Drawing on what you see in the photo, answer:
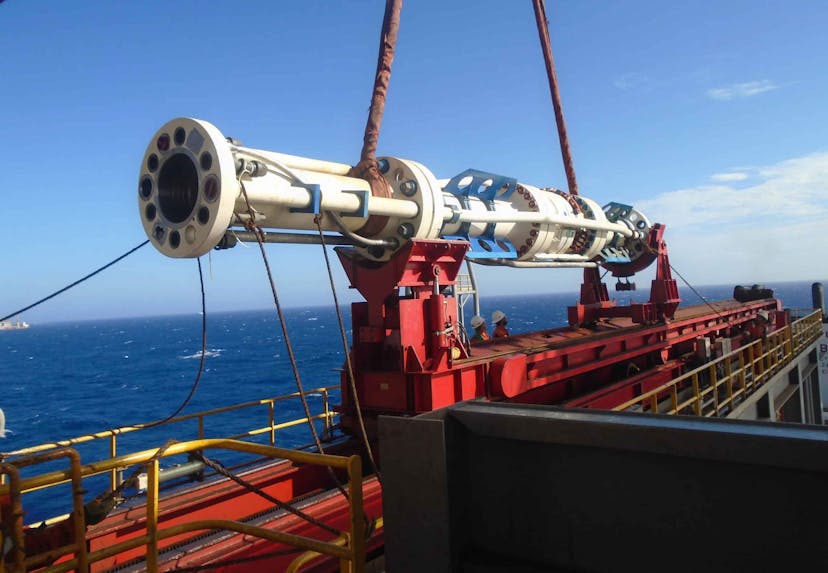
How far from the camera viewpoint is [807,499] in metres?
2.52

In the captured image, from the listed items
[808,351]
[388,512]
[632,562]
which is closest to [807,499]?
[632,562]

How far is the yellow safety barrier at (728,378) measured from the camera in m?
9.91

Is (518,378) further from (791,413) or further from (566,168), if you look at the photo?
(791,413)

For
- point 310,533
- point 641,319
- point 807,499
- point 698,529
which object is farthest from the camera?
point 641,319

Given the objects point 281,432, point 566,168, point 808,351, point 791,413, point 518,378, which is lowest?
point 281,432

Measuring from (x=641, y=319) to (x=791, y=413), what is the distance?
8.96 metres

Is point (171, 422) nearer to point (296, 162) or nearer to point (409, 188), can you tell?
point (296, 162)

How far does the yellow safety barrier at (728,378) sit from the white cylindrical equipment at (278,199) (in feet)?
11.8

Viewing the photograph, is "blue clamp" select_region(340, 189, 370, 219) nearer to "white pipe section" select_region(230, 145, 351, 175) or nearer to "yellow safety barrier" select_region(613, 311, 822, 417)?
"white pipe section" select_region(230, 145, 351, 175)

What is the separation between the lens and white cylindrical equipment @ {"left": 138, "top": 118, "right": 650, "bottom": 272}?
601 cm

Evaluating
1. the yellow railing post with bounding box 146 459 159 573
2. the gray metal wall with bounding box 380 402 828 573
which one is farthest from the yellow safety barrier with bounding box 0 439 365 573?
the gray metal wall with bounding box 380 402 828 573

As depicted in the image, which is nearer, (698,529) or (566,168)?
(698,529)

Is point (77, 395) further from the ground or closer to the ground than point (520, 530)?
closer to the ground

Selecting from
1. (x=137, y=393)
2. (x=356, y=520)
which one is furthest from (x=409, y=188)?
(x=137, y=393)
